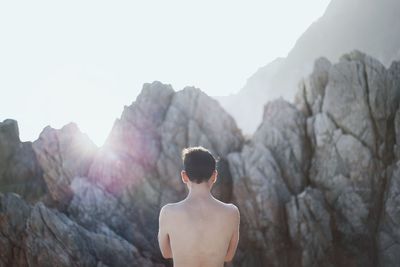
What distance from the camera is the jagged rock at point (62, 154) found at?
32.9 meters

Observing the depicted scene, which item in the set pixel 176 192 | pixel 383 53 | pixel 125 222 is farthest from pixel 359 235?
pixel 383 53

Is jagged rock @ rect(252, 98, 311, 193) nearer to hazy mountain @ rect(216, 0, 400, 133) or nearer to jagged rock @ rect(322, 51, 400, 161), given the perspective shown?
jagged rock @ rect(322, 51, 400, 161)

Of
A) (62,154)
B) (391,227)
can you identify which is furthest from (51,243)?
(391,227)

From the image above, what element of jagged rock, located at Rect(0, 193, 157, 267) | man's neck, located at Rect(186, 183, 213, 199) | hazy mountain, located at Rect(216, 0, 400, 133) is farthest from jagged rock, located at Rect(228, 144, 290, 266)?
hazy mountain, located at Rect(216, 0, 400, 133)

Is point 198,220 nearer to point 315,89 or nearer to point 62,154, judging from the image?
point 315,89

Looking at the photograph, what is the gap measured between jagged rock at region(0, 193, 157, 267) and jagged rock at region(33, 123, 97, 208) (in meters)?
5.95

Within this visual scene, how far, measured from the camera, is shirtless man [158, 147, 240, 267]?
22.2ft

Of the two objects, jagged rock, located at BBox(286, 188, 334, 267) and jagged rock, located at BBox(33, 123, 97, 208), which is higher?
jagged rock, located at BBox(33, 123, 97, 208)

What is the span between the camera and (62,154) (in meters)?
34.3

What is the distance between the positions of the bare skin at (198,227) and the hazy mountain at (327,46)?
80203 millimetres

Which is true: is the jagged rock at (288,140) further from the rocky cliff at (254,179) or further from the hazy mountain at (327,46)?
the hazy mountain at (327,46)

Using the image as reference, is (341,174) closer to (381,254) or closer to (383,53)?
(381,254)

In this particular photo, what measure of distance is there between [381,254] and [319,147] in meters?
8.05

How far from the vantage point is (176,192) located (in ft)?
101
